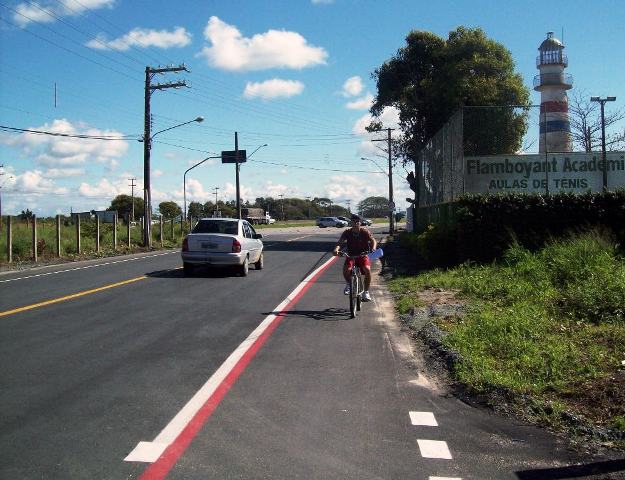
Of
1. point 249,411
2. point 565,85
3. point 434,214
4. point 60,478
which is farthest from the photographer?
point 565,85

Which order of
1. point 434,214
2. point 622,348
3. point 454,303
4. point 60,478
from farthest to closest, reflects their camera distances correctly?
point 434,214
point 454,303
point 622,348
point 60,478

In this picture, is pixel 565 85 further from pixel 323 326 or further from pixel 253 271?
pixel 323 326

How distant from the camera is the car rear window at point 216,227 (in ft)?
58.3

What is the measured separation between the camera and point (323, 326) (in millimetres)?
10047

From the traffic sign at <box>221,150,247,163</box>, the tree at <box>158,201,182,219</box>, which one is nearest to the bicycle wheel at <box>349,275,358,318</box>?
the traffic sign at <box>221,150,247,163</box>

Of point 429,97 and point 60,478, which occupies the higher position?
point 429,97

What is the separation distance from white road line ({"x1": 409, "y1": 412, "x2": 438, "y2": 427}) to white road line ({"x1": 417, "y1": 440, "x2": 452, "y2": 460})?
42 cm

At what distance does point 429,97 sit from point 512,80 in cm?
468

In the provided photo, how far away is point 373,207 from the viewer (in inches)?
7037

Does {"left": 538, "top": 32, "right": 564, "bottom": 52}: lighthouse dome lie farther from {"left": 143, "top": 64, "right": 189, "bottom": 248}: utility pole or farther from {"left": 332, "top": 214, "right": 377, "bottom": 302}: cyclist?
{"left": 332, "top": 214, "right": 377, "bottom": 302}: cyclist

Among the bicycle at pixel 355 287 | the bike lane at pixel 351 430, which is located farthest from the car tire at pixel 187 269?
the bike lane at pixel 351 430

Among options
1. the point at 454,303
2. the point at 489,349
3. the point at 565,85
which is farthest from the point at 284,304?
the point at 565,85

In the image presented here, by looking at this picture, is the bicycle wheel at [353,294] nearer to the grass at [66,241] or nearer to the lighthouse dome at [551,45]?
the grass at [66,241]

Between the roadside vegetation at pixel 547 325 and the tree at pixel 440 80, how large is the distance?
22.1 metres
